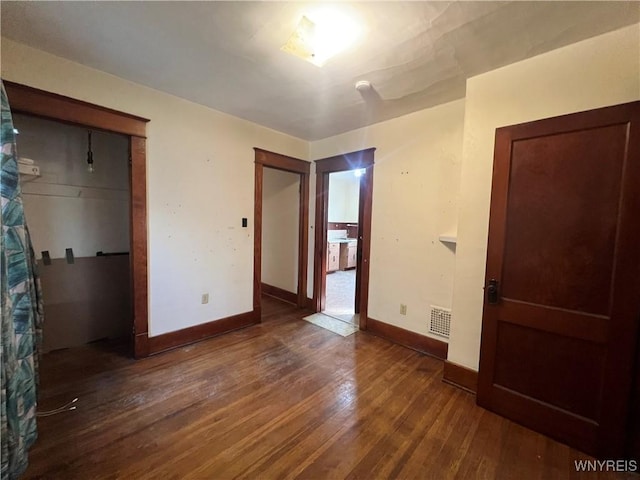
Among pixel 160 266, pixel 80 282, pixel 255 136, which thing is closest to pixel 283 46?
pixel 255 136

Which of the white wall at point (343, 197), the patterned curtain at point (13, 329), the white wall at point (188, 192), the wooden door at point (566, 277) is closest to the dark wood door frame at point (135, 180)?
the white wall at point (188, 192)

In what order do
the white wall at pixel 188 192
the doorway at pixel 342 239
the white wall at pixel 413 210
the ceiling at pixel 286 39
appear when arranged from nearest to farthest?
the ceiling at pixel 286 39
the white wall at pixel 188 192
the white wall at pixel 413 210
the doorway at pixel 342 239

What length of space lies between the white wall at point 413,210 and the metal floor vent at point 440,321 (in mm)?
57

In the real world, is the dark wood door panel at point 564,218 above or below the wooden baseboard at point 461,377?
above

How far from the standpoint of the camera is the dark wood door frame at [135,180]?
2.05 meters

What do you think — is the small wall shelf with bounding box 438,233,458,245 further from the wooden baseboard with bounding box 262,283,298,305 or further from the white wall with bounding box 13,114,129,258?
the white wall with bounding box 13,114,129,258

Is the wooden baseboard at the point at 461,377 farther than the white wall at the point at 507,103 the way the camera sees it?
Yes

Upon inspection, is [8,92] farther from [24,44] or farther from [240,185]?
[240,185]

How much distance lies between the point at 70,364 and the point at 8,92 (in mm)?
2163

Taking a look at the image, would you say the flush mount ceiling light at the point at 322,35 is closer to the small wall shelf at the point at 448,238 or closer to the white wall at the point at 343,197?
the small wall shelf at the point at 448,238

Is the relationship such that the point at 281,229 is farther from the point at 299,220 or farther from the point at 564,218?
the point at 564,218

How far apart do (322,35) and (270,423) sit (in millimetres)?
2475

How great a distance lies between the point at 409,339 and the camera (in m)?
2.80

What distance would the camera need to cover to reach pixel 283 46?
5.57 ft
